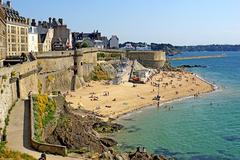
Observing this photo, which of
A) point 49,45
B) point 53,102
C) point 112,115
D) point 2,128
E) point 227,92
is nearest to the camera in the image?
point 2,128

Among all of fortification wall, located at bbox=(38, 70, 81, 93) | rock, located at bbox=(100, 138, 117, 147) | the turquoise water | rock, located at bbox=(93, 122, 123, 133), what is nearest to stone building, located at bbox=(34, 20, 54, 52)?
fortification wall, located at bbox=(38, 70, 81, 93)

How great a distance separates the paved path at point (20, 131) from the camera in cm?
2211

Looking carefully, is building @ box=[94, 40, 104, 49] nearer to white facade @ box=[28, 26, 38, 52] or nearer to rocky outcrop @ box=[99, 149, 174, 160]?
white facade @ box=[28, 26, 38, 52]

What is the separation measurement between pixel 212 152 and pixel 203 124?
10.1 meters

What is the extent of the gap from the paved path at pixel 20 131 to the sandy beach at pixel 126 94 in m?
15.6

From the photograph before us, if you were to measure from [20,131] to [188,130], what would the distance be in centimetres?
1859

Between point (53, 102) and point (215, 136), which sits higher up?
point (53, 102)

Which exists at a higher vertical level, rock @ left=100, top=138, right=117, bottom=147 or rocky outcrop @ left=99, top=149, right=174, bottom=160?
rocky outcrop @ left=99, top=149, right=174, bottom=160

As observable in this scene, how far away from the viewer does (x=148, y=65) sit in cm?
9138

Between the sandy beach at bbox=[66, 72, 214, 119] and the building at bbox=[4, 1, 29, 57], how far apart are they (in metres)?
7.90

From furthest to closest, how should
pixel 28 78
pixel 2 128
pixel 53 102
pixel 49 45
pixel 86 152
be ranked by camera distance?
pixel 49 45, pixel 28 78, pixel 53 102, pixel 86 152, pixel 2 128

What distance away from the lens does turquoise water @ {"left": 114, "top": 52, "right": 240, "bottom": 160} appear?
3212 cm

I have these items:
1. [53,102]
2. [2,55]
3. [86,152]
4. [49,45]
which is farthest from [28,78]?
[49,45]

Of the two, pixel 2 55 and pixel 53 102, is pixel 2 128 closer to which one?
pixel 53 102
